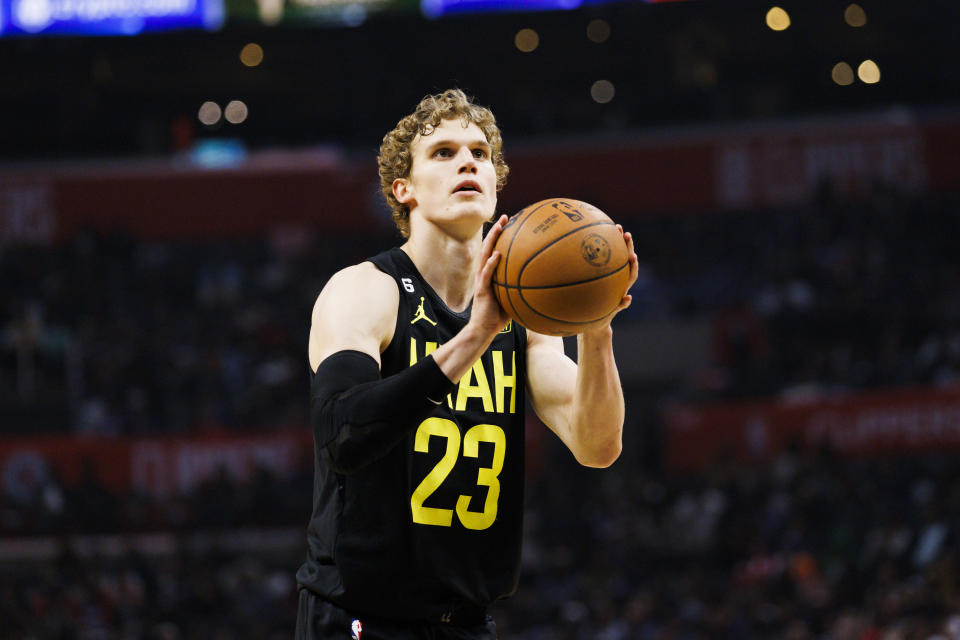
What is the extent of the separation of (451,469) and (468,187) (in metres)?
0.91

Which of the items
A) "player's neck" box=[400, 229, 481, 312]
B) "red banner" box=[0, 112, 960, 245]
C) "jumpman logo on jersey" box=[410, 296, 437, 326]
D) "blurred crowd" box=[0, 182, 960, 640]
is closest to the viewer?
"jumpman logo on jersey" box=[410, 296, 437, 326]

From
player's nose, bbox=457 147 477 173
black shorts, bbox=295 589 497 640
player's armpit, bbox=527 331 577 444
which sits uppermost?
player's nose, bbox=457 147 477 173

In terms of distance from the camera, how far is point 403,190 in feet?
14.0

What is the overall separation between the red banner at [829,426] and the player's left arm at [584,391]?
12.0 metres

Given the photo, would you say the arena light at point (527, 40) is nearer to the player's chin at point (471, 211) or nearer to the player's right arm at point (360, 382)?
the player's chin at point (471, 211)

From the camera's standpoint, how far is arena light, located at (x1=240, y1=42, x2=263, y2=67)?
80.1 ft

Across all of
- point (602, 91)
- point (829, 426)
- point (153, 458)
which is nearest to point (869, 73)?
point (602, 91)

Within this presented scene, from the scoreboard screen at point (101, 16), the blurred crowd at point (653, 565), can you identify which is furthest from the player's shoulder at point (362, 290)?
the scoreboard screen at point (101, 16)

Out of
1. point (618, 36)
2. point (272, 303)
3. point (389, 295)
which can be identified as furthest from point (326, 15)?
point (389, 295)

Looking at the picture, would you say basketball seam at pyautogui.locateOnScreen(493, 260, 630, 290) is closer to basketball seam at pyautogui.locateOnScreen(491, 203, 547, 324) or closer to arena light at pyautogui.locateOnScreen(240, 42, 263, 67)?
basketball seam at pyautogui.locateOnScreen(491, 203, 547, 324)

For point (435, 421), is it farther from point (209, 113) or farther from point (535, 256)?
point (209, 113)

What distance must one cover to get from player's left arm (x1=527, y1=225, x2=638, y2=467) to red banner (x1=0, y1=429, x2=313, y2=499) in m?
12.7

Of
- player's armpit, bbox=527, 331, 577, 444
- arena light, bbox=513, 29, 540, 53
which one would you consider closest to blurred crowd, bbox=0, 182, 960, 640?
arena light, bbox=513, 29, 540, 53

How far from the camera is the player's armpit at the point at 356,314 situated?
3691 mm
